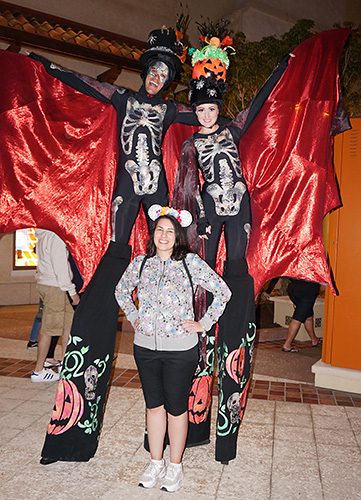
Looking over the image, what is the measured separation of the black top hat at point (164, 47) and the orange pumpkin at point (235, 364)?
6.05 ft

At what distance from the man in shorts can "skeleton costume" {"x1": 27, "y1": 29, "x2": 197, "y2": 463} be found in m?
1.61

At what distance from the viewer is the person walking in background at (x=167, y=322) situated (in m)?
2.59

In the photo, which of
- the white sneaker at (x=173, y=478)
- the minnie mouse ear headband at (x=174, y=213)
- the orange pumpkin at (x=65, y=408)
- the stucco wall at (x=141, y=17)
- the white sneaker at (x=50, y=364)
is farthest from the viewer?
the stucco wall at (x=141, y=17)

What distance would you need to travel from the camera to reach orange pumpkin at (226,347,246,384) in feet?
9.95

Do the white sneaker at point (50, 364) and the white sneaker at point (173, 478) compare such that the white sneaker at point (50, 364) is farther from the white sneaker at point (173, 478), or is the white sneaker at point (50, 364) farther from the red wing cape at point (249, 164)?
the white sneaker at point (173, 478)

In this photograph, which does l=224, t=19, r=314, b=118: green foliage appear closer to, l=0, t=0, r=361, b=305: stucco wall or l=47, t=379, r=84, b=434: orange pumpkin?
l=0, t=0, r=361, b=305: stucco wall

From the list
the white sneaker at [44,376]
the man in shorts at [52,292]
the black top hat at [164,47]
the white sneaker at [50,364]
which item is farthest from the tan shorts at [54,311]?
the black top hat at [164,47]

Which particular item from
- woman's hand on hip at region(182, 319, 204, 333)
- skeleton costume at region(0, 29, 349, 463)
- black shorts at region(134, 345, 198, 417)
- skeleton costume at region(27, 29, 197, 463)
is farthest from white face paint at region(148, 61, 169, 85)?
black shorts at region(134, 345, 198, 417)

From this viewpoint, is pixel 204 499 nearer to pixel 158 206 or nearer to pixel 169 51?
pixel 158 206

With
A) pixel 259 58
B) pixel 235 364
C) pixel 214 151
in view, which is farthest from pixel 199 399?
pixel 259 58

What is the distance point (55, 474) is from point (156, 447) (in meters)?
0.61

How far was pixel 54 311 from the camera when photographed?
15.4 feet

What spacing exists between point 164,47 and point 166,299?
1.58 meters

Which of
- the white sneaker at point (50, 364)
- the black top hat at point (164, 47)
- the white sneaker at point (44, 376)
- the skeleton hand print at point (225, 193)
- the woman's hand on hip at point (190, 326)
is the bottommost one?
the white sneaker at point (50, 364)
